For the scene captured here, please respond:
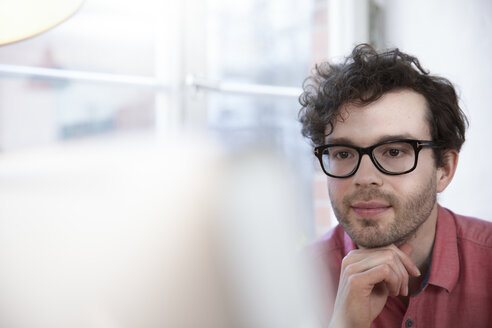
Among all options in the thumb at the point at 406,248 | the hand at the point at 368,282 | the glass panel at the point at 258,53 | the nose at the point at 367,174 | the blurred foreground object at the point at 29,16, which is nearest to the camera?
the blurred foreground object at the point at 29,16

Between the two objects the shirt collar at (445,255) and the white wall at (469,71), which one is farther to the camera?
the white wall at (469,71)

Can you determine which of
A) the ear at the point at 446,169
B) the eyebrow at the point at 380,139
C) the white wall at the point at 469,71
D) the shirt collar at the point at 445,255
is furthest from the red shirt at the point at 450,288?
the white wall at the point at 469,71

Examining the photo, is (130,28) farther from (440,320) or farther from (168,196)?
(168,196)

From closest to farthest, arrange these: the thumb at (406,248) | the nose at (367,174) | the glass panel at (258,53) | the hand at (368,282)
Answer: the hand at (368,282), the nose at (367,174), the thumb at (406,248), the glass panel at (258,53)

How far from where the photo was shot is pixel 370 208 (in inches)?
41.1

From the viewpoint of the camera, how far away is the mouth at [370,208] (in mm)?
1037

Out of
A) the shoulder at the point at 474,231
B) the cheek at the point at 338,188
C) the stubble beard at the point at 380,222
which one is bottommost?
the shoulder at the point at 474,231

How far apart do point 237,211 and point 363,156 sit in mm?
772

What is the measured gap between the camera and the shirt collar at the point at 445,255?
1078mm

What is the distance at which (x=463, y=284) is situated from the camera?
110cm

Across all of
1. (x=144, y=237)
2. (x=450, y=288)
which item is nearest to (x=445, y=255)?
(x=450, y=288)

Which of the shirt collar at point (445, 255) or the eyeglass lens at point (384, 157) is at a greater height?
the eyeglass lens at point (384, 157)

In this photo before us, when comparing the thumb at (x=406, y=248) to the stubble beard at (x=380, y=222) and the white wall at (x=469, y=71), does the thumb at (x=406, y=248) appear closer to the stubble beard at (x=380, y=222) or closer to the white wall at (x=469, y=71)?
the stubble beard at (x=380, y=222)

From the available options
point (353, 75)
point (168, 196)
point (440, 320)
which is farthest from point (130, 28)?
point (168, 196)
